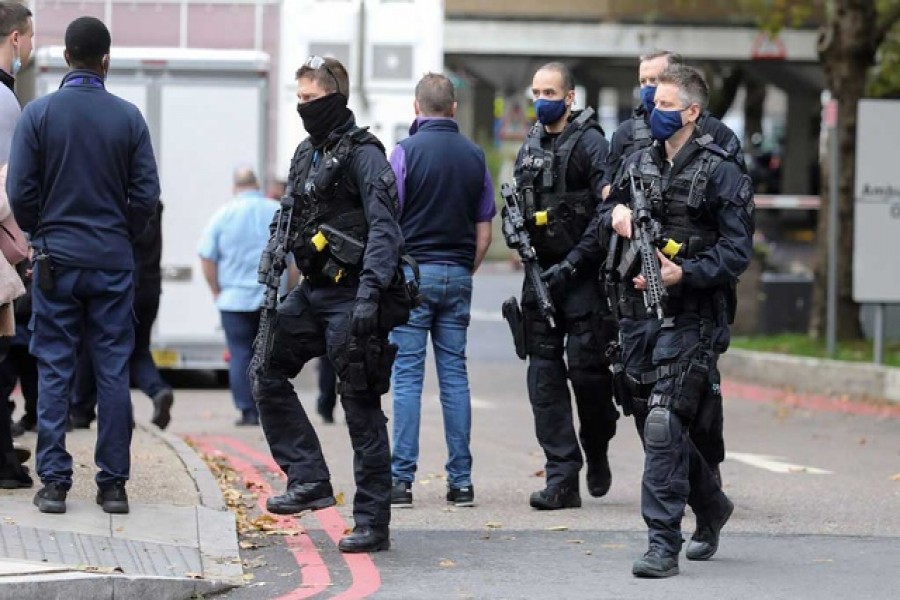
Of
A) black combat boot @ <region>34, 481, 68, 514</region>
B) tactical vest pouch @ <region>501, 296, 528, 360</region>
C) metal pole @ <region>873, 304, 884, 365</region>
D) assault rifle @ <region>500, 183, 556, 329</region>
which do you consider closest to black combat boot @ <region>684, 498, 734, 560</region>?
assault rifle @ <region>500, 183, 556, 329</region>

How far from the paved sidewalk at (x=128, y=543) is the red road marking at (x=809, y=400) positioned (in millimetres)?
6990

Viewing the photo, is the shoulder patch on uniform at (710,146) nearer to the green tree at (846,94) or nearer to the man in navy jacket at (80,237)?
the man in navy jacket at (80,237)

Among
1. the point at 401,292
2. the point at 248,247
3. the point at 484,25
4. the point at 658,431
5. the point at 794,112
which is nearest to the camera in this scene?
the point at 658,431

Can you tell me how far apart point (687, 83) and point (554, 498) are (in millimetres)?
2426

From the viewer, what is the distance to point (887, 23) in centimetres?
1897

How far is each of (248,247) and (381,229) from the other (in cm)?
603

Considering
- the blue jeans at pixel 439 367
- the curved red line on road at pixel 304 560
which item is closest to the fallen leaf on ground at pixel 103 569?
the curved red line on road at pixel 304 560

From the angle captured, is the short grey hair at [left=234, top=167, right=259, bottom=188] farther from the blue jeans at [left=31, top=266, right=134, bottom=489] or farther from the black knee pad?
the black knee pad

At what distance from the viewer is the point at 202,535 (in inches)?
314

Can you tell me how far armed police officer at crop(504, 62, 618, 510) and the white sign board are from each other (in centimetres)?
768

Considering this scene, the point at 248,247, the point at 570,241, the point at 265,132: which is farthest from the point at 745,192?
the point at 265,132

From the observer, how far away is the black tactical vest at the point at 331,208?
798 cm

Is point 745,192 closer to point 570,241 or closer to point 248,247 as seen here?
point 570,241

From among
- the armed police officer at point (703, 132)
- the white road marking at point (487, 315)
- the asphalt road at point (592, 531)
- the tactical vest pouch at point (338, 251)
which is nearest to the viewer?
the asphalt road at point (592, 531)
